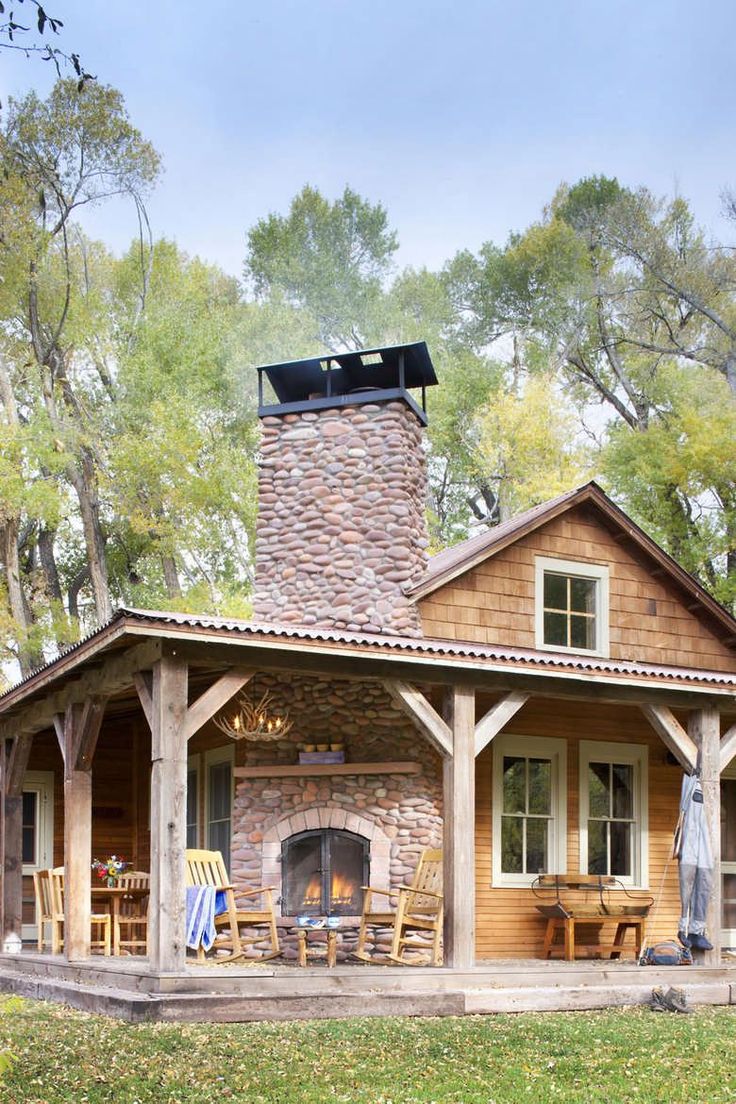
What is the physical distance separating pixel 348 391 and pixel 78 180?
14511 mm

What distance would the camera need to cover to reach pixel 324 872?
12273mm

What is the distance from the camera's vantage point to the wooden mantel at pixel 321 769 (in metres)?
12.2

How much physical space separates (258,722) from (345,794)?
0.99 meters

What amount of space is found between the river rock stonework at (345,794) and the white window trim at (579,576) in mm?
2405

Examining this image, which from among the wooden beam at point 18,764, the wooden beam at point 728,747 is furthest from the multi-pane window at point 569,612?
the wooden beam at point 18,764

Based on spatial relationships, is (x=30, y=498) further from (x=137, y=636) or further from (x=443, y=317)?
(x=137, y=636)

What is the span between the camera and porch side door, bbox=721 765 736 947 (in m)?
14.6

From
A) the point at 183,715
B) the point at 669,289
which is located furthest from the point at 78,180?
the point at 183,715

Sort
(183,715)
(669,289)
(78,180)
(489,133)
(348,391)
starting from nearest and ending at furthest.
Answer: (183,715), (348,391), (78,180), (669,289), (489,133)

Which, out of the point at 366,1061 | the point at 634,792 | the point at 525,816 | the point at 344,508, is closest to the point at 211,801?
the point at 525,816

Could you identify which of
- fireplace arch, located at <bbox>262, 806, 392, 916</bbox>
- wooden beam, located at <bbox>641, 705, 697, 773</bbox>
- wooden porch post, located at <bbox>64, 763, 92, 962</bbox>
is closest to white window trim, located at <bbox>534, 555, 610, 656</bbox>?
wooden beam, located at <bbox>641, 705, 697, 773</bbox>

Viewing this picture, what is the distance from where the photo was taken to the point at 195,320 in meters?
29.2

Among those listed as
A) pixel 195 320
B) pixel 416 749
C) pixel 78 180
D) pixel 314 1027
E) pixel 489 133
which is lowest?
pixel 314 1027

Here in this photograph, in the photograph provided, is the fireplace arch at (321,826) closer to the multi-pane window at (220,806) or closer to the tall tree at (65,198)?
the multi-pane window at (220,806)
